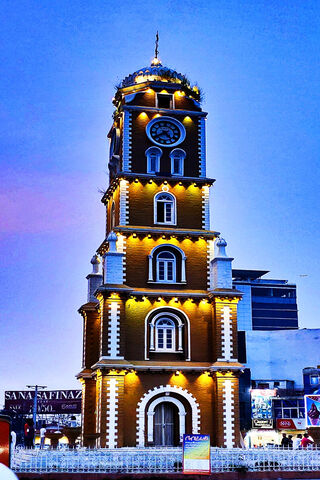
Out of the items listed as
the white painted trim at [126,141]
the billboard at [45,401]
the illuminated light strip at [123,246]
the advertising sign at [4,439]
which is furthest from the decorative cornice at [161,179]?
the billboard at [45,401]

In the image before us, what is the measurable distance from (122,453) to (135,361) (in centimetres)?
1058

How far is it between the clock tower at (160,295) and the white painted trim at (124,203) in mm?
62

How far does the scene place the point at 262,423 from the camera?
233 ft

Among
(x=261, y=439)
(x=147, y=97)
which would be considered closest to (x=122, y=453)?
(x=147, y=97)

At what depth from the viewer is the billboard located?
92125mm

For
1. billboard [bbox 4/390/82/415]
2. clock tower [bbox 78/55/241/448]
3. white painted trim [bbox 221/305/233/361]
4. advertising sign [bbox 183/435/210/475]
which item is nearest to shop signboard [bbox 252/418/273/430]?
billboard [bbox 4/390/82/415]

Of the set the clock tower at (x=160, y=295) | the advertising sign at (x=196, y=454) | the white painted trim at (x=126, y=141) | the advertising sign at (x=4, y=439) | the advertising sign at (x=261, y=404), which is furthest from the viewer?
the advertising sign at (x=261, y=404)

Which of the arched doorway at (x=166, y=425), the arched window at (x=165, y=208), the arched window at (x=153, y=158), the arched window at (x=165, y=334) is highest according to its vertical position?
the arched window at (x=153, y=158)

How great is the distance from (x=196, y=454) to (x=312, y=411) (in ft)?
60.1

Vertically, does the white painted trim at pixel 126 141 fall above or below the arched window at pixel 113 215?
above

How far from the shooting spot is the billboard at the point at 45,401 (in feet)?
302

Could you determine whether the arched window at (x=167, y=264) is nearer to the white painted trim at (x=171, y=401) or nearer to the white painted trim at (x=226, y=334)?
the white painted trim at (x=226, y=334)

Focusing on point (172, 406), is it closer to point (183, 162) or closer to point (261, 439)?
point (183, 162)

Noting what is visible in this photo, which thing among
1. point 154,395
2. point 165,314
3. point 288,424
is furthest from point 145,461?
point 288,424
